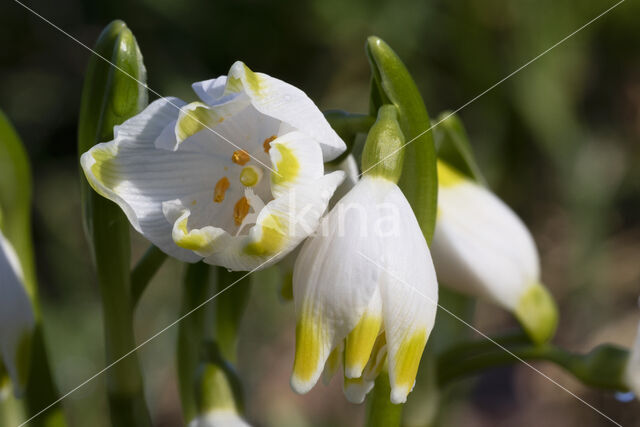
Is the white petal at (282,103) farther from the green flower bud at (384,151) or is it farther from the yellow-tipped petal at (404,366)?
the yellow-tipped petal at (404,366)

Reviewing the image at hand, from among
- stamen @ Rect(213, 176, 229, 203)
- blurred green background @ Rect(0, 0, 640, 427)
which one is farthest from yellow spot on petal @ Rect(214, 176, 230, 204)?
blurred green background @ Rect(0, 0, 640, 427)

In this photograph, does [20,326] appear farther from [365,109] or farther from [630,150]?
[630,150]

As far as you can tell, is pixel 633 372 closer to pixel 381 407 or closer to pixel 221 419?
pixel 381 407

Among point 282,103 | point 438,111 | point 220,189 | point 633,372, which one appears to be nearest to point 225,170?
point 220,189

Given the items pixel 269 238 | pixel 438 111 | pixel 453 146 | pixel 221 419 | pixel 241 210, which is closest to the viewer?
pixel 269 238

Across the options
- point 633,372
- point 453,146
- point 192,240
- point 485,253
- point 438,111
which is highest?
point 192,240

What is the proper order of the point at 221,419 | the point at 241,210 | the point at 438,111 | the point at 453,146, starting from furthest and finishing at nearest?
1. the point at 438,111
2. the point at 453,146
3. the point at 221,419
4. the point at 241,210
